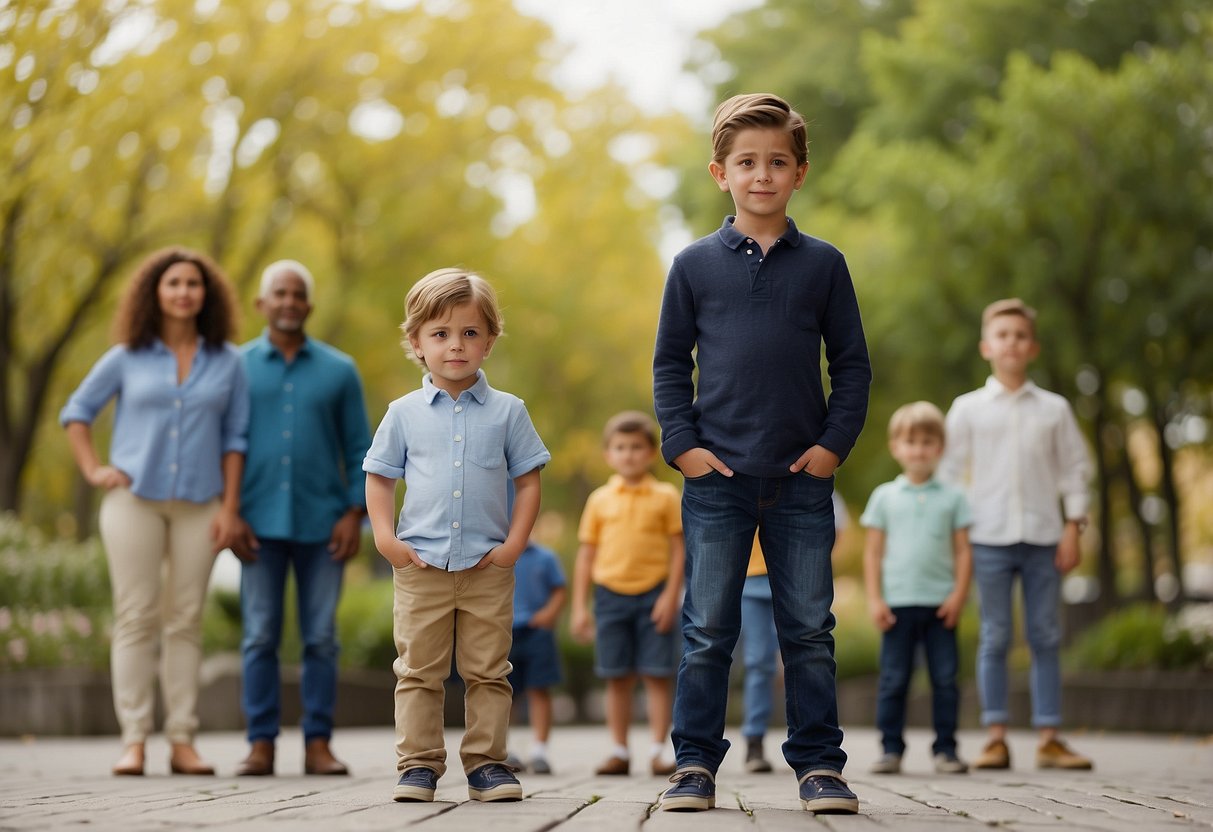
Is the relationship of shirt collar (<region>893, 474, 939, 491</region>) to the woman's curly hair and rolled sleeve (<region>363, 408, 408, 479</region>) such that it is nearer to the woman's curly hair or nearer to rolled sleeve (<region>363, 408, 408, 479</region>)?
rolled sleeve (<region>363, 408, 408, 479</region>)

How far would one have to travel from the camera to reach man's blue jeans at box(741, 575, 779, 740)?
Answer: 7820 millimetres

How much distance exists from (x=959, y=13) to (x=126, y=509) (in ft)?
43.6

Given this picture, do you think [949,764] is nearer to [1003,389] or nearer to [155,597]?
[1003,389]

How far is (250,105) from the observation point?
15711 mm

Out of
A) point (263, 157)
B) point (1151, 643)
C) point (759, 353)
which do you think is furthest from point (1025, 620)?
point (263, 157)

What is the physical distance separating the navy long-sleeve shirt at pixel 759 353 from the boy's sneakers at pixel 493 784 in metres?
1.21

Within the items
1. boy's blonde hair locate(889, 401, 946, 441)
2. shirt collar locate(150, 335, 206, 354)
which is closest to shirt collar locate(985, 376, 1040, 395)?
boy's blonde hair locate(889, 401, 946, 441)

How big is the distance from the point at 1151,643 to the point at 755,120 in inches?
372

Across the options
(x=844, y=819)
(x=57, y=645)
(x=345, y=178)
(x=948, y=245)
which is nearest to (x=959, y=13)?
(x=948, y=245)

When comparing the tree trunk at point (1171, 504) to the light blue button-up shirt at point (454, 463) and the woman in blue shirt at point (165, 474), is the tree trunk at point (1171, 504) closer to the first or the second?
the woman in blue shirt at point (165, 474)

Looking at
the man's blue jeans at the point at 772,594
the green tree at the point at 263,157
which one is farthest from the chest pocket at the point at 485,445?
the green tree at the point at 263,157

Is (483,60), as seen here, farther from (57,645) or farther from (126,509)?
(126,509)

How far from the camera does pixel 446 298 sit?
16.4 feet

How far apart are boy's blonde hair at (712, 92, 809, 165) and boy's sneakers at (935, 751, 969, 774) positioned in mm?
3477
